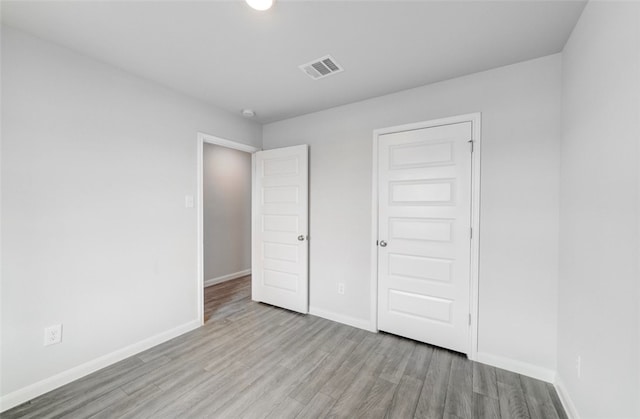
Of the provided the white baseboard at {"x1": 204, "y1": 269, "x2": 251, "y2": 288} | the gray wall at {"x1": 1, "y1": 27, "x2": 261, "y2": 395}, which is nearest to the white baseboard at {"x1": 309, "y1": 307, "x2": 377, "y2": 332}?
the gray wall at {"x1": 1, "y1": 27, "x2": 261, "y2": 395}

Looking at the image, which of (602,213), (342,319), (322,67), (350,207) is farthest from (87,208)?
(602,213)

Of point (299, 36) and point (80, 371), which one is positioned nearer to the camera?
point (299, 36)

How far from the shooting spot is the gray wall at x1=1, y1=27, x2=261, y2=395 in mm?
1699

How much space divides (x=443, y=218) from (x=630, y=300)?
1.33 metres

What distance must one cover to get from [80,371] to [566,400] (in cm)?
349

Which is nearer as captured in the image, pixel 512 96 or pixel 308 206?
pixel 512 96

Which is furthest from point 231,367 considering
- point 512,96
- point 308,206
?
point 512,96

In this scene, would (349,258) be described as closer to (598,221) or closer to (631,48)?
(598,221)

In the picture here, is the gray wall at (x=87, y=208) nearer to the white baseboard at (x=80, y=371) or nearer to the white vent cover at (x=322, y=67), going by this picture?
the white baseboard at (x=80, y=371)

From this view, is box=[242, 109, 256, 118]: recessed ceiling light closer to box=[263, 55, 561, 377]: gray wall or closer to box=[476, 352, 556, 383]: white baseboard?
box=[263, 55, 561, 377]: gray wall

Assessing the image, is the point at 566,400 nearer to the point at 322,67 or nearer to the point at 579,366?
the point at 579,366

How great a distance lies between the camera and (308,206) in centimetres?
319

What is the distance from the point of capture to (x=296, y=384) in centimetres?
192

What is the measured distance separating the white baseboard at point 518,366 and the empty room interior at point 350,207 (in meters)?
0.01
